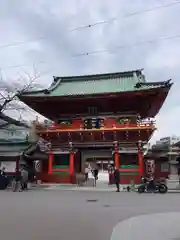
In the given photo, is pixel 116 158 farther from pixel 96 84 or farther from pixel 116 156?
pixel 96 84

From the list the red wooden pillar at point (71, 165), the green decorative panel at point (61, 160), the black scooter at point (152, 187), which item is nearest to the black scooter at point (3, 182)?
the red wooden pillar at point (71, 165)

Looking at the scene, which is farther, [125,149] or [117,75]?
[117,75]

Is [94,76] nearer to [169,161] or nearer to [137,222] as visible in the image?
[169,161]

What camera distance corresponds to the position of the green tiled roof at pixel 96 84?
34.8 m

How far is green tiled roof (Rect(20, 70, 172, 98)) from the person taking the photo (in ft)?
114

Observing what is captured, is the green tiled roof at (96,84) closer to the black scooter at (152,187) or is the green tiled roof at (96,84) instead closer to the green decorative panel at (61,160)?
the green decorative panel at (61,160)

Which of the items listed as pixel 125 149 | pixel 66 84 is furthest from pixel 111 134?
pixel 66 84

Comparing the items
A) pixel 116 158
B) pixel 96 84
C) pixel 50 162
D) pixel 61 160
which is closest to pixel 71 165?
pixel 61 160

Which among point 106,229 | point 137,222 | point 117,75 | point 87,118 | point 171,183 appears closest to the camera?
point 106,229

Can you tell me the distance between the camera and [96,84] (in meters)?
38.4

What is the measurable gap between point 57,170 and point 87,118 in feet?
21.2

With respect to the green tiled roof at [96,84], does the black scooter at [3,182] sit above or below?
below

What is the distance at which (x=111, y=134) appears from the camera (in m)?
33.0

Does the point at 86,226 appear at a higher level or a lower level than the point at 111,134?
lower
